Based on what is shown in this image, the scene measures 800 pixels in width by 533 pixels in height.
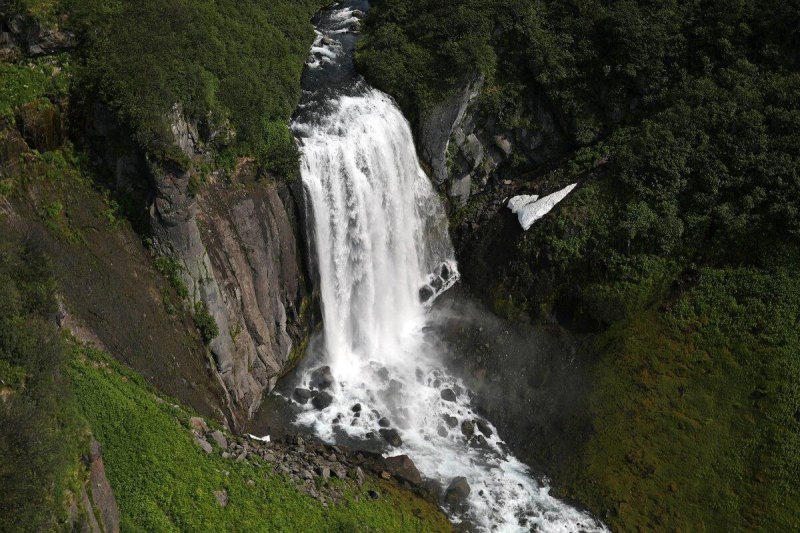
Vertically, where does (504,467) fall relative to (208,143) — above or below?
below

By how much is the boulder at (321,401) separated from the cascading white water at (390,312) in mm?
152

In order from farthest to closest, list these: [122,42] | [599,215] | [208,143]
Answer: [599,215] → [208,143] → [122,42]

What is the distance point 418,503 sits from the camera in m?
20.5

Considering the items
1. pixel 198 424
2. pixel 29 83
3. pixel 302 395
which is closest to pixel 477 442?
pixel 302 395

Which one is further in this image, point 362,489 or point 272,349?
point 272,349

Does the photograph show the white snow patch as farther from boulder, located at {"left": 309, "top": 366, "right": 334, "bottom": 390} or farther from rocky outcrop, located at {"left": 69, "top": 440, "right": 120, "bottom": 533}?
rocky outcrop, located at {"left": 69, "top": 440, "right": 120, "bottom": 533}

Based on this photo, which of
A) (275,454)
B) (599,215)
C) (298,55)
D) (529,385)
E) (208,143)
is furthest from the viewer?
(298,55)

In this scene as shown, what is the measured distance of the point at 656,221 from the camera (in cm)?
2666

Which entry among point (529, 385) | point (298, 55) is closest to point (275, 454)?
point (529, 385)

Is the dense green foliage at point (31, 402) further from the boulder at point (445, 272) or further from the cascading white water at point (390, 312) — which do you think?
the boulder at point (445, 272)

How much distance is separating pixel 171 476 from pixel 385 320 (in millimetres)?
13532

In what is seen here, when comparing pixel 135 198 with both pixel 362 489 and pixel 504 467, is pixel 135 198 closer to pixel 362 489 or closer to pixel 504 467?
pixel 362 489

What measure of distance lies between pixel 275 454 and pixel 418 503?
4.69m

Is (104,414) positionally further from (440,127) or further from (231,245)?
(440,127)
